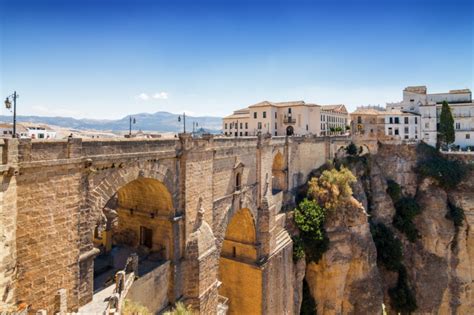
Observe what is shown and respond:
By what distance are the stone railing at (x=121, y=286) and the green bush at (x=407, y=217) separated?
35986mm

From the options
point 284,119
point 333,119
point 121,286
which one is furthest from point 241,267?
point 333,119

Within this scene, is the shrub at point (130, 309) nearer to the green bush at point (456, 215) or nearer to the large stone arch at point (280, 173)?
the large stone arch at point (280, 173)

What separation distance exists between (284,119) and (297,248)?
86.2 feet

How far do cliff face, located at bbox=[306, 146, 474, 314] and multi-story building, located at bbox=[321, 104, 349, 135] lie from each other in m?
11.2

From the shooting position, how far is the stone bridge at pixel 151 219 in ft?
25.8

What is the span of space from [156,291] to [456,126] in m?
55.8

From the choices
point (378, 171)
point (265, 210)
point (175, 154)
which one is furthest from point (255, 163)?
point (378, 171)

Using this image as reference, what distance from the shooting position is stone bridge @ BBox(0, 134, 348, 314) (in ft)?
25.8

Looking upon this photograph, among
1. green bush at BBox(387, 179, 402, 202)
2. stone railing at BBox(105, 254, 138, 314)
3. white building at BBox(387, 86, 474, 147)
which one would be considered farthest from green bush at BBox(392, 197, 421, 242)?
stone railing at BBox(105, 254, 138, 314)

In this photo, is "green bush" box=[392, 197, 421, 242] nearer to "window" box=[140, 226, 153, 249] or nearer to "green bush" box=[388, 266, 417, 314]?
"green bush" box=[388, 266, 417, 314]

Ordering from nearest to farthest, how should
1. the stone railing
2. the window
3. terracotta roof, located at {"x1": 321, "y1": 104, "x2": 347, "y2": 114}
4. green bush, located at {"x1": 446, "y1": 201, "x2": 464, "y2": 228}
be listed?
the stone railing, the window, green bush, located at {"x1": 446, "y1": 201, "x2": 464, "y2": 228}, terracotta roof, located at {"x1": 321, "y1": 104, "x2": 347, "y2": 114}

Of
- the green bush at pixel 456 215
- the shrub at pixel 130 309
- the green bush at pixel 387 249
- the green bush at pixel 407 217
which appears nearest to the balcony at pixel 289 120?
Result: the green bush at pixel 407 217

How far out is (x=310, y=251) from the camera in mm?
27047

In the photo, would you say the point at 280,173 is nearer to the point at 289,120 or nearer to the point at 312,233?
the point at 312,233
